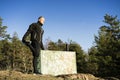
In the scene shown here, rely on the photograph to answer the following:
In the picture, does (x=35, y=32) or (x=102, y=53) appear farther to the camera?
(x=102, y=53)

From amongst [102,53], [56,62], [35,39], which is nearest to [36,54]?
[35,39]

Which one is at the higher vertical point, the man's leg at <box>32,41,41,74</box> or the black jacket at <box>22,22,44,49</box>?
the black jacket at <box>22,22,44,49</box>

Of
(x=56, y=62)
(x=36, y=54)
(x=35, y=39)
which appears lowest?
(x=56, y=62)

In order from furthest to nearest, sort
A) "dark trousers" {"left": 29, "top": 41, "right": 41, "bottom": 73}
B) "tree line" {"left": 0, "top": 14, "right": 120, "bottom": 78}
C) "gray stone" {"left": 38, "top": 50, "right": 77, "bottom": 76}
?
"tree line" {"left": 0, "top": 14, "right": 120, "bottom": 78}
"gray stone" {"left": 38, "top": 50, "right": 77, "bottom": 76}
"dark trousers" {"left": 29, "top": 41, "right": 41, "bottom": 73}

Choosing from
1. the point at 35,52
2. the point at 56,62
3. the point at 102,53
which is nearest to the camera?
the point at 35,52

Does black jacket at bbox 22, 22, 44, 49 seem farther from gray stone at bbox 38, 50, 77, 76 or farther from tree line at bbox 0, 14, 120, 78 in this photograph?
tree line at bbox 0, 14, 120, 78

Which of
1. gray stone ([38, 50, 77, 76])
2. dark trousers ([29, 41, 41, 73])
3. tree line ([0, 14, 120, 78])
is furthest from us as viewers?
tree line ([0, 14, 120, 78])

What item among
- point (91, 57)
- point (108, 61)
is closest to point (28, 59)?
point (91, 57)

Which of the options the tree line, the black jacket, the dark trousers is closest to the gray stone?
the dark trousers

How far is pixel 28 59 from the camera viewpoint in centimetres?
5638

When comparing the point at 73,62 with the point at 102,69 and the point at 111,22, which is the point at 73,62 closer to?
the point at 102,69

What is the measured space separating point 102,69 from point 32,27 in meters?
33.0

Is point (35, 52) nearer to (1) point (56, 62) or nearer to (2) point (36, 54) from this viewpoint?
(2) point (36, 54)

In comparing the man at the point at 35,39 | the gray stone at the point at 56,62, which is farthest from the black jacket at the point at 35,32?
the gray stone at the point at 56,62
